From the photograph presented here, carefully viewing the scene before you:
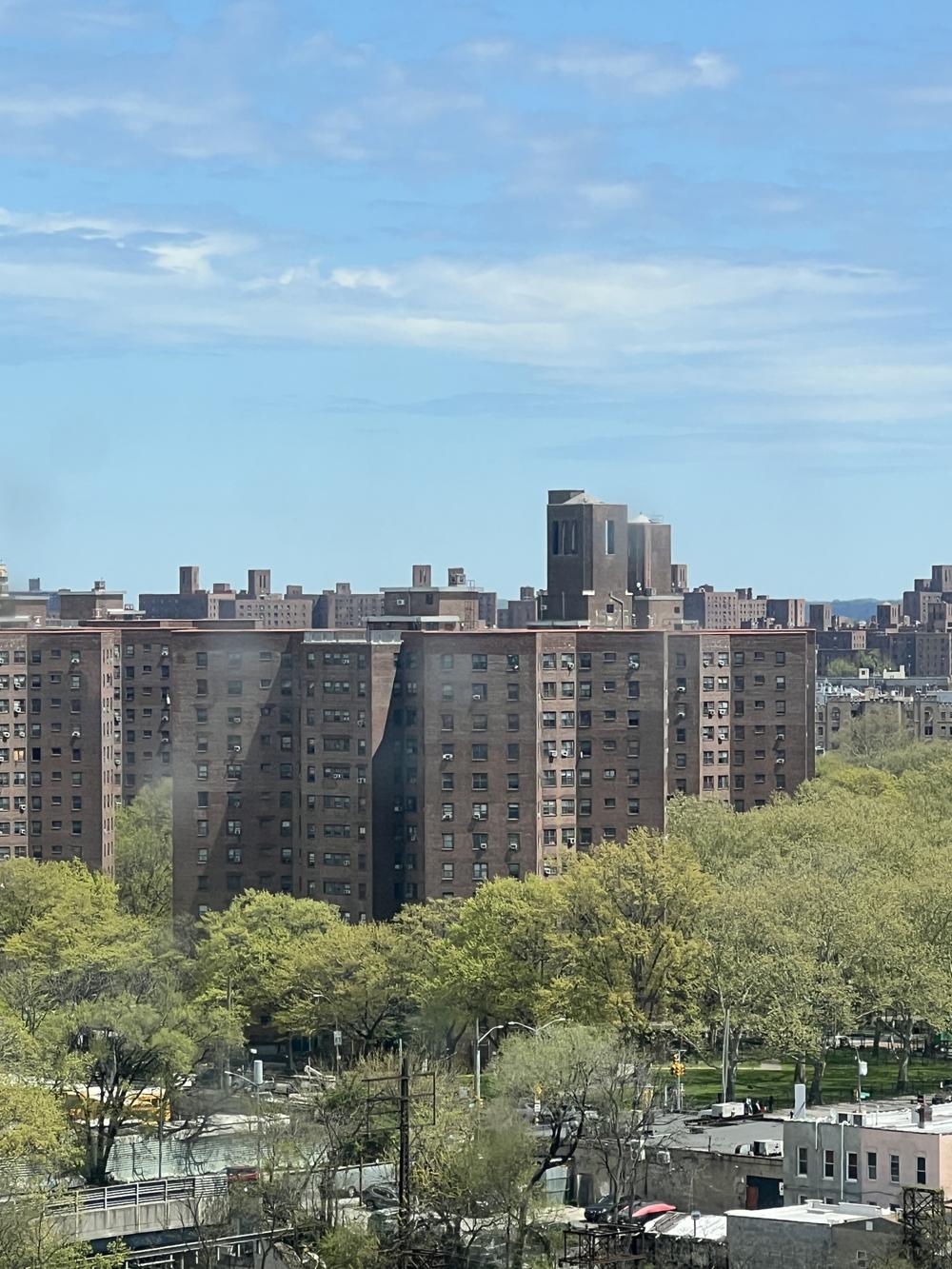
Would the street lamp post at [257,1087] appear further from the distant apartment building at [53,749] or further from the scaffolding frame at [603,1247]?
the distant apartment building at [53,749]

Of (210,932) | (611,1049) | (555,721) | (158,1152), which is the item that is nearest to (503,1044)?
(611,1049)

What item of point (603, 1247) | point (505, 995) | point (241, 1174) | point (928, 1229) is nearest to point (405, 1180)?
point (603, 1247)

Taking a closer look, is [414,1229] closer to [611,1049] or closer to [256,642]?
[611,1049]

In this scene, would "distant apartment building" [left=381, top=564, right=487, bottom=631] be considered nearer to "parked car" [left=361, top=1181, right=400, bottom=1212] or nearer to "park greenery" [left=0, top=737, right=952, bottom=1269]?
"park greenery" [left=0, top=737, right=952, bottom=1269]

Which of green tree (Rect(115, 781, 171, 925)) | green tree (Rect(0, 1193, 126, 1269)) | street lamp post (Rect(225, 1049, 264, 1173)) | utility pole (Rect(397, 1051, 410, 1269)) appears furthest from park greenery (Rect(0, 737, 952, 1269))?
green tree (Rect(115, 781, 171, 925))

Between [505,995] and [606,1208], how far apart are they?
92.7ft

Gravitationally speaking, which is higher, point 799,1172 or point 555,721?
point 555,721

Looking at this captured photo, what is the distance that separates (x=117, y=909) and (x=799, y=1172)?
79208 millimetres

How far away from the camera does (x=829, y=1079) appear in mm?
118188

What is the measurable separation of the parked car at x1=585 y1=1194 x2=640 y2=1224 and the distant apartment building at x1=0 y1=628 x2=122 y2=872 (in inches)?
3399

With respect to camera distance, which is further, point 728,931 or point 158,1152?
point 728,931

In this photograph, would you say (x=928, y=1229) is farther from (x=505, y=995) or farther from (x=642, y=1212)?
(x=505, y=995)

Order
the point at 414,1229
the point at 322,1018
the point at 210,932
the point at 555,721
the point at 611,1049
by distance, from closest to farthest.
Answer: the point at 414,1229, the point at 611,1049, the point at 322,1018, the point at 210,932, the point at 555,721

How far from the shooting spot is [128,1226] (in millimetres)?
83625
